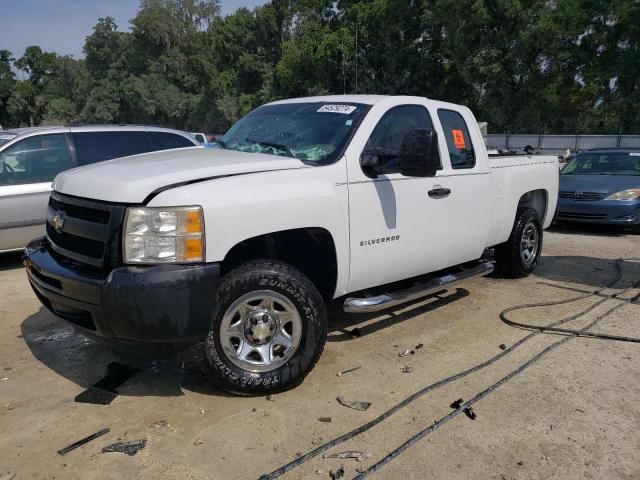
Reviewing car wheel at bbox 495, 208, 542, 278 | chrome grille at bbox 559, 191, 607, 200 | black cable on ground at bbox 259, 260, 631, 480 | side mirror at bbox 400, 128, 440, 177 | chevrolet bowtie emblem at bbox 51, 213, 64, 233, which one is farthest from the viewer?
chrome grille at bbox 559, 191, 607, 200

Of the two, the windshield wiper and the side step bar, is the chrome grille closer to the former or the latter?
the side step bar

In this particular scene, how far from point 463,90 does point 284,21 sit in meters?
25.0

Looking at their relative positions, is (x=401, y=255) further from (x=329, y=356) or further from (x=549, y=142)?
(x=549, y=142)

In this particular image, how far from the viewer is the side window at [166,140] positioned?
7.81 m

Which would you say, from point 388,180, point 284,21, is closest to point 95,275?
point 388,180

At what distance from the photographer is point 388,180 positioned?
412 centimetres

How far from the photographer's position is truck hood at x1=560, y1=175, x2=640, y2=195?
947cm

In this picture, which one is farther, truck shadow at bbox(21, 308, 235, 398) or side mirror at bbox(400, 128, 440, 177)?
side mirror at bbox(400, 128, 440, 177)

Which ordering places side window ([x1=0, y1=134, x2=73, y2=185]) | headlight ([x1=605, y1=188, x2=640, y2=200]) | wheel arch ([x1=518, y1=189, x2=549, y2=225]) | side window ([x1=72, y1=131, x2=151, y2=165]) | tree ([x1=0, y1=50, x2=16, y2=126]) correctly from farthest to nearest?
tree ([x1=0, y1=50, x2=16, y2=126]), headlight ([x1=605, y1=188, x2=640, y2=200]), side window ([x1=72, y1=131, x2=151, y2=165]), side window ([x1=0, y1=134, x2=73, y2=185]), wheel arch ([x1=518, y1=189, x2=549, y2=225])

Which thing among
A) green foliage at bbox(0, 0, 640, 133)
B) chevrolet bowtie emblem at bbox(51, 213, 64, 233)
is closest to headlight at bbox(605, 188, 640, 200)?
chevrolet bowtie emblem at bbox(51, 213, 64, 233)

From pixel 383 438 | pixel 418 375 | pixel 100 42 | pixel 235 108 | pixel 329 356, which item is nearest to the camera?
pixel 383 438

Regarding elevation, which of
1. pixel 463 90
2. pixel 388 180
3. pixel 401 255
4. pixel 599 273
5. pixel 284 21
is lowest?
pixel 599 273

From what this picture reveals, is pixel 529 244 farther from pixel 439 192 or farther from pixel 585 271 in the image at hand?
pixel 439 192

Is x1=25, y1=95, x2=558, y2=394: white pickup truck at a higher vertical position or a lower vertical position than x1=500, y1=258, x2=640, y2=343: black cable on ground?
higher
